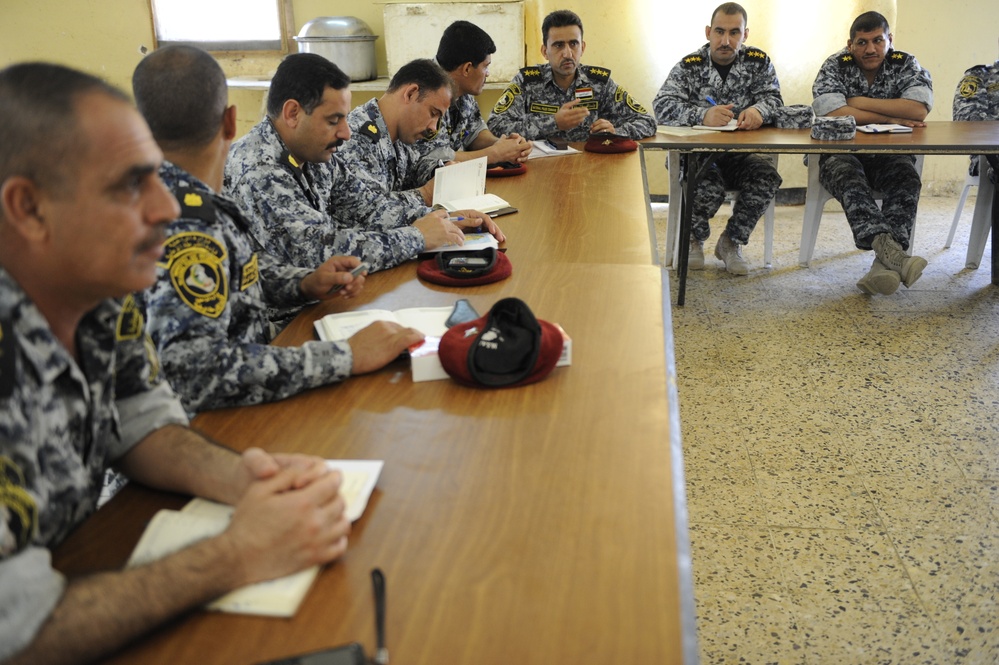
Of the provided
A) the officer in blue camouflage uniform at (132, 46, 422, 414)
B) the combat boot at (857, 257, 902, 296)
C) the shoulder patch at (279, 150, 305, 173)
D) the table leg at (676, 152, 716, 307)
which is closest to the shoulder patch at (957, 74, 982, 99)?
the combat boot at (857, 257, 902, 296)

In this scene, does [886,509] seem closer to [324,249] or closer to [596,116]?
[324,249]

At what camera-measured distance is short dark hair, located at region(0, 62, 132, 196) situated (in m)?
0.84

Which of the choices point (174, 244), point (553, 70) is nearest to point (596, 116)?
point (553, 70)

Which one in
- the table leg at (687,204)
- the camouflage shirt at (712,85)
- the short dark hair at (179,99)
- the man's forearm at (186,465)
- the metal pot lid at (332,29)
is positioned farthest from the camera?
the metal pot lid at (332,29)

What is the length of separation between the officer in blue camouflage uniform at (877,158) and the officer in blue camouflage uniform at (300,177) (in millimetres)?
2577

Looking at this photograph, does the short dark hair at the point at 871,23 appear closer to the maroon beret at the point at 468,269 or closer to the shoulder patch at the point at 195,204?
the maroon beret at the point at 468,269

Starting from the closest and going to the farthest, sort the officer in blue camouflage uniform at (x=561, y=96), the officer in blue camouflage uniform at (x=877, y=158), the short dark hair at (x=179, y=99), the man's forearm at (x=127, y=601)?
the man's forearm at (x=127, y=601), the short dark hair at (x=179, y=99), the officer in blue camouflage uniform at (x=877, y=158), the officer in blue camouflage uniform at (x=561, y=96)

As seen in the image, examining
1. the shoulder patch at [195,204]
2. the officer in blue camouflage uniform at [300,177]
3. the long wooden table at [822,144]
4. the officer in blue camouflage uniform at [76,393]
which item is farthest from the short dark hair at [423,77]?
the officer in blue camouflage uniform at [76,393]

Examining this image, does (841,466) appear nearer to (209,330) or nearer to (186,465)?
(209,330)

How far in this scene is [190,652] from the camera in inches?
31.3

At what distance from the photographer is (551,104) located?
412 cm

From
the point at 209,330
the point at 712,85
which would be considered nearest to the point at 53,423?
the point at 209,330

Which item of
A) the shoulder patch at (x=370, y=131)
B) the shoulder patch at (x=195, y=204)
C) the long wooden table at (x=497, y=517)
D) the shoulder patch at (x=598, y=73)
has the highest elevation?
the shoulder patch at (x=598, y=73)

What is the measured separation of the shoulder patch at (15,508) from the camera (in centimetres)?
79
